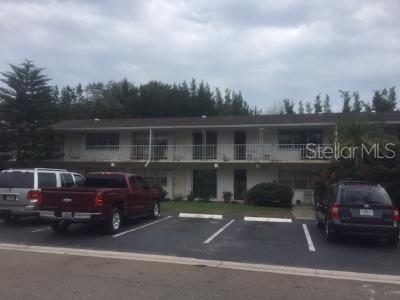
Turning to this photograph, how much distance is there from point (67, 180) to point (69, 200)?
14.8 ft

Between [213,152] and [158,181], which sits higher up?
[213,152]

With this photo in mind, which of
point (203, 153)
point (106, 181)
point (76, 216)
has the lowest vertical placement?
point (76, 216)

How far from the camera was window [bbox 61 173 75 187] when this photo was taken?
17547mm

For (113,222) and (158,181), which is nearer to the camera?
(113,222)

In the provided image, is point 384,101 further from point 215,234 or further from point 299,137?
point 215,234

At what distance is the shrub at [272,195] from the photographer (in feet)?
79.6

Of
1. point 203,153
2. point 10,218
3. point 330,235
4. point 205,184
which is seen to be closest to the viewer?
point 330,235

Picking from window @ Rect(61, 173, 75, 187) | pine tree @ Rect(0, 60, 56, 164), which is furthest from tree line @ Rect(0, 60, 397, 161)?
window @ Rect(61, 173, 75, 187)

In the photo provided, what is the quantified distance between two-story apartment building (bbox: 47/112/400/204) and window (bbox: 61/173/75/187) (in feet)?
36.0

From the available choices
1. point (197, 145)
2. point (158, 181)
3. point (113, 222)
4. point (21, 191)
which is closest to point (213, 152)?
point (197, 145)

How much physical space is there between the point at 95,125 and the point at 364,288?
85.7ft

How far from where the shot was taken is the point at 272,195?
2425 cm

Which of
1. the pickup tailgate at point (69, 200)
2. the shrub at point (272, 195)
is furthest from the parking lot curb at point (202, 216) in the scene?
the pickup tailgate at point (69, 200)

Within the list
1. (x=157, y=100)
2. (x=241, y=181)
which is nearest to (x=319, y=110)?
(x=157, y=100)
